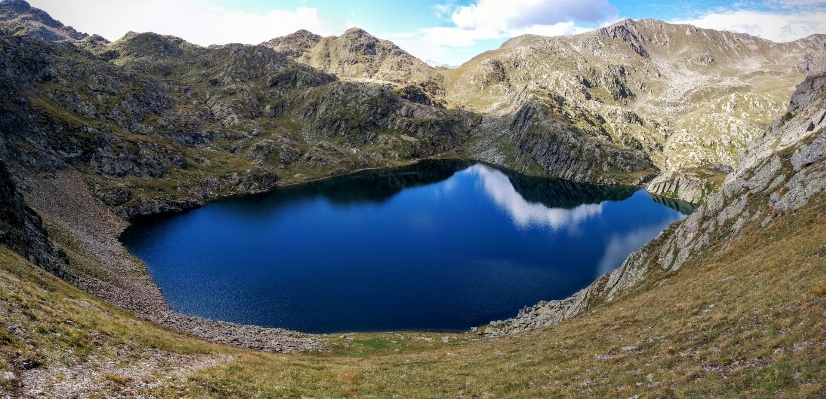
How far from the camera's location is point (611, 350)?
102ft

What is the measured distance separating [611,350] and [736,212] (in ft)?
114

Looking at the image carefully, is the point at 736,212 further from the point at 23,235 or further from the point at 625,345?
the point at 23,235

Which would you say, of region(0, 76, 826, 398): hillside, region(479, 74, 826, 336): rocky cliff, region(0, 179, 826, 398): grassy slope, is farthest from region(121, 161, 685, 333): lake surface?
region(0, 179, 826, 398): grassy slope

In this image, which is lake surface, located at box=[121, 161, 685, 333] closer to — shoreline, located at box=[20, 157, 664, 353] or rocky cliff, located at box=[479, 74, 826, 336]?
shoreline, located at box=[20, 157, 664, 353]

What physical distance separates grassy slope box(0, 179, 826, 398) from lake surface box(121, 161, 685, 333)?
3477 cm

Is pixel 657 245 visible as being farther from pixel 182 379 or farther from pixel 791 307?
pixel 182 379

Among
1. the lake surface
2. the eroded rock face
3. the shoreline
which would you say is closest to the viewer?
the eroded rock face

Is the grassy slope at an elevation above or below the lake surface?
above

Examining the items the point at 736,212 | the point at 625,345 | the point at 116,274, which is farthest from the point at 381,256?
the point at 625,345

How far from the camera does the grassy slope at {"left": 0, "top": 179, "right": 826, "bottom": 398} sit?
2012cm

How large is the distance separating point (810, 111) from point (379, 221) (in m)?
117

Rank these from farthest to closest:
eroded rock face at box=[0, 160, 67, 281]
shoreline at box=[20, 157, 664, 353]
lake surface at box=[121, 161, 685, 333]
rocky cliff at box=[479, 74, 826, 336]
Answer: lake surface at box=[121, 161, 685, 333] < shoreline at box=[20, 157, 664, 353] < eroded rock face at box=[0, 160, 67, 281] < rocky cliff at box=[479, 74, 826, 336]

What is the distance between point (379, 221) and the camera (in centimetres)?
14800

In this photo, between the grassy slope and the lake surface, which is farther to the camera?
the lake surface
